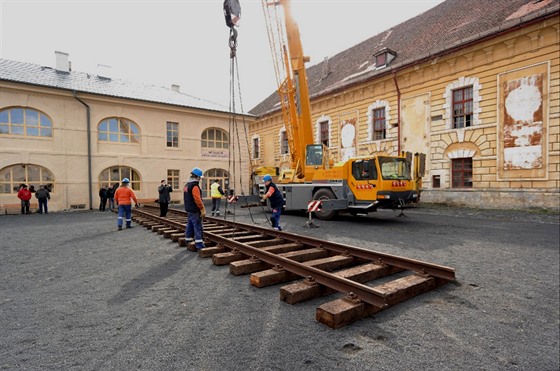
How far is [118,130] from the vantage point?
803 inches

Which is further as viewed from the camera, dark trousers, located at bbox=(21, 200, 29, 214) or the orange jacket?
dark trousers, located at bbox=(21, 200, 29, 214)

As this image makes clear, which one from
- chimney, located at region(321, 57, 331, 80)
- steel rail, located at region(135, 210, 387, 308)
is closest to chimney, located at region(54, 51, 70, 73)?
chimney, located at region(321, 57, 331, 80)

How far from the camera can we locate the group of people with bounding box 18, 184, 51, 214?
1611cm

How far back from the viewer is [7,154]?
16703 mm

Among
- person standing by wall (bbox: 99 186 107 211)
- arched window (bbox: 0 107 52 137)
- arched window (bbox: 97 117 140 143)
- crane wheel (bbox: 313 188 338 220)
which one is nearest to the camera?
crane wheel (bbox: 313 188 338 220)

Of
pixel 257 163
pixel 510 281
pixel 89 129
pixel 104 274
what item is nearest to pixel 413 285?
pixel 510 281

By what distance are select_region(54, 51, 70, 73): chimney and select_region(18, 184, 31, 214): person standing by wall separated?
958cm

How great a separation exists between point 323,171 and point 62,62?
70.2 feet

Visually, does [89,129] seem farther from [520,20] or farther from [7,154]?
[520,20]

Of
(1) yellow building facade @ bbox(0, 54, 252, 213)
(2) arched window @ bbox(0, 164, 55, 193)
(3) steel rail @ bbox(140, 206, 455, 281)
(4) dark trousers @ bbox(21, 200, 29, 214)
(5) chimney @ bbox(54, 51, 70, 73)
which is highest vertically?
(5) chimney @ bbox(54, 51, 70, 73)

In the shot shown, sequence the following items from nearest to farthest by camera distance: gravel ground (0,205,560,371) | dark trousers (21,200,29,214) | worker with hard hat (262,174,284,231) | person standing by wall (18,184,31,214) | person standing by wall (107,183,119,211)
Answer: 1. gravel ground (0,205,560,371)
2. worker with hard hat (262,174,284,231)
3. person standing by wall (18,184,31,214)
4. dark trousers (21,200,29,214)
5. person standing by wall (107,183,119,211)

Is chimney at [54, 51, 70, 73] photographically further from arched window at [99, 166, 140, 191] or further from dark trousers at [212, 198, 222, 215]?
dark trousers at [212, 198, 222, 215]

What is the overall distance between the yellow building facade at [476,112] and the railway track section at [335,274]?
488 inches

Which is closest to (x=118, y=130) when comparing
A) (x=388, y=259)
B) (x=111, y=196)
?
(x=111, y=196)
